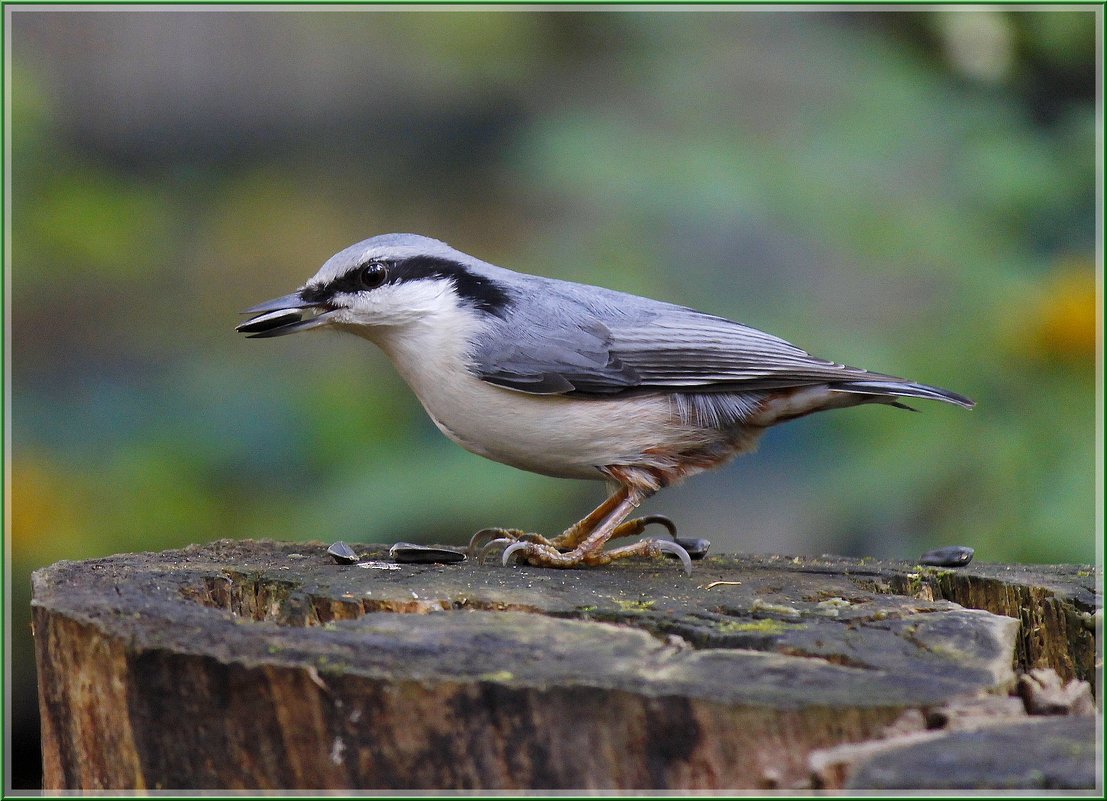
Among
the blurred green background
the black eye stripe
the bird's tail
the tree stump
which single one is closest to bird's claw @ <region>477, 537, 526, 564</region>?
the black eye stripe

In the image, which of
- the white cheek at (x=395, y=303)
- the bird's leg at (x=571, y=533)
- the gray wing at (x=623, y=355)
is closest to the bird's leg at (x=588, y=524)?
the bird's leg at (x=571, y=533)

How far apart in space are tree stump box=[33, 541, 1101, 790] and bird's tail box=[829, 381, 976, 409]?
105 centimetres

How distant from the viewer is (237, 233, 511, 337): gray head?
3.69 m

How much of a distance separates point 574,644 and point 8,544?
3.42 meters

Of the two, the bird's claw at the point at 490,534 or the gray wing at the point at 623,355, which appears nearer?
the gray wing at the point at 623,355

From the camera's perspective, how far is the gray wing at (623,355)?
3.63 meters

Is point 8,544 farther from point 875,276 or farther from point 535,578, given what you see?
point 875,276

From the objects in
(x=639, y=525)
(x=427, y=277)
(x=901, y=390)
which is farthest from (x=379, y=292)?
(x=901, y=390)

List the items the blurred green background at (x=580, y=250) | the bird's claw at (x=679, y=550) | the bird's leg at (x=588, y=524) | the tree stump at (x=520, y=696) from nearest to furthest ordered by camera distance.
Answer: the tree stump at (x=520, y=696) < the bird's claw at (x=679, y=550) < the bird's leg at (x=588, y=524) < the blurred green background at (x=580, y=250)

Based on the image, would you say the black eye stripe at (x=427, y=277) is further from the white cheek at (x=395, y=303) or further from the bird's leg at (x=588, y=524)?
the bird's leg at (x=588, y=524)

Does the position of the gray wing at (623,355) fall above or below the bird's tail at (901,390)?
above

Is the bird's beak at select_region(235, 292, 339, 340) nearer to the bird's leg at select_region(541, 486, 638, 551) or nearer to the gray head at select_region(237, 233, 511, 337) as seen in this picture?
the gray head at select_region(237, 233, 511, 337)

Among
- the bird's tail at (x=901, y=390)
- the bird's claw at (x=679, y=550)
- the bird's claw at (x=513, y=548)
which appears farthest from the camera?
the bird's tail at (x=901, y=390)

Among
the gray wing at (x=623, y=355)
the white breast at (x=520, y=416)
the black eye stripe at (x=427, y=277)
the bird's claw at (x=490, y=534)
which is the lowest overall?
the bird's claw at (x=490, y=534)
